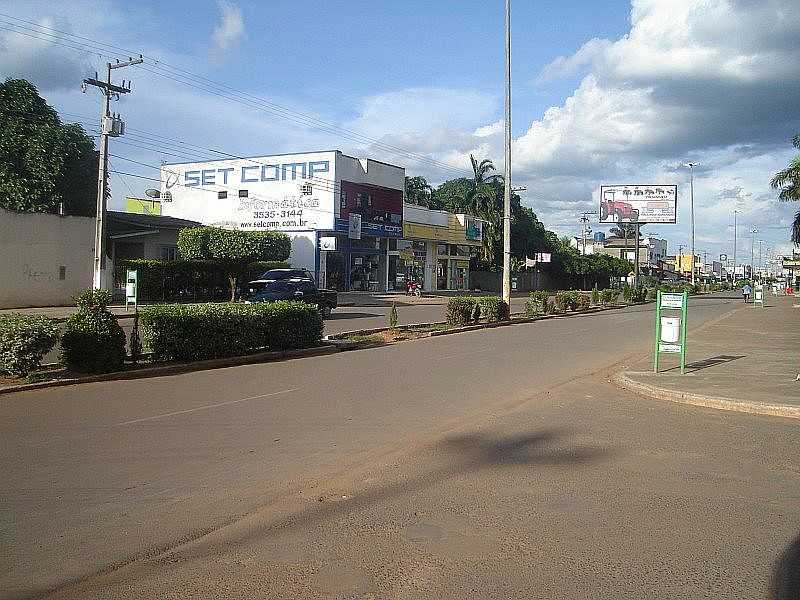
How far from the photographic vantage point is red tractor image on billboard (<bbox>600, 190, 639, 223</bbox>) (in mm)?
46219

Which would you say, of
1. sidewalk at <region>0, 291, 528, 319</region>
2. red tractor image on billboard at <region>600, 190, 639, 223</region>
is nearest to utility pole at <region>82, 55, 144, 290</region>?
sidewalk at <region>0, 291, 528, 319</region>

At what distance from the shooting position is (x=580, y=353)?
18.9 meters

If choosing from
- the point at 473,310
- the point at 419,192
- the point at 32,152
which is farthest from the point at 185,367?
the point at 419,192

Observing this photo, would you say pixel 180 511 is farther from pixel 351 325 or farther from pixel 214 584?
pixel 351 325

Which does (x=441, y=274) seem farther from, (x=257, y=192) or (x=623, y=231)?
(x=623, y=231)

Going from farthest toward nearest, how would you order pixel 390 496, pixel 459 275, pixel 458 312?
pixel 459 275
pixel 458 312
pixel 390 496

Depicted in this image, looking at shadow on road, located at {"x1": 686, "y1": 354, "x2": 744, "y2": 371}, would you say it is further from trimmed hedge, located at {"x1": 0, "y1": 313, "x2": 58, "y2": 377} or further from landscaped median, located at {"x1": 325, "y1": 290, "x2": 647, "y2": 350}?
trimmed hedge, located at {"x1": 0, "y1": 313, "x2": 58, "y2": 377}

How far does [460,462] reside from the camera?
7.49 meters

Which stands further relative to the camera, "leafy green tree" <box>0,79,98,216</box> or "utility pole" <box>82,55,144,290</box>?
"leafy green tree" <box>0,79,98,216</box>

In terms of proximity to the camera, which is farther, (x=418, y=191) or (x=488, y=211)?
(x=418, y=191)

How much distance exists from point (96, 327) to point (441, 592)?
10.6 m

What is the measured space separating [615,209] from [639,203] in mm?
1478

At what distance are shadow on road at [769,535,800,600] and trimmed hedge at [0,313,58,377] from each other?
11299 mm

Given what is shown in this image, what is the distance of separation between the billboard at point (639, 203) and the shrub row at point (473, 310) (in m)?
18.7
